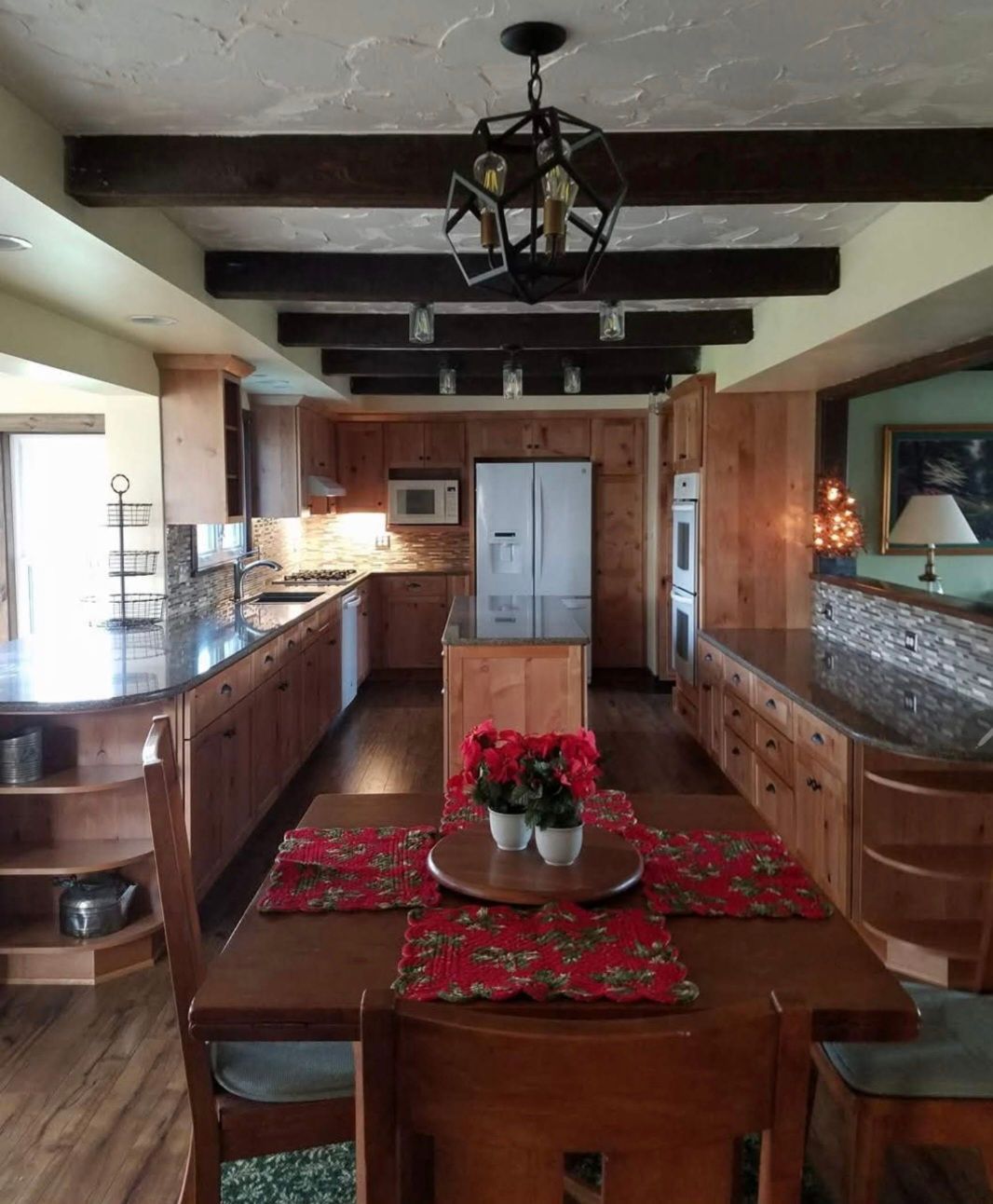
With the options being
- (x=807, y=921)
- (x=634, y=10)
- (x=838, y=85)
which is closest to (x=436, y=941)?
(x=807, y=921)

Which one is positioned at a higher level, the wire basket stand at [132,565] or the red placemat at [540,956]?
the wire basket stand at [132,565]

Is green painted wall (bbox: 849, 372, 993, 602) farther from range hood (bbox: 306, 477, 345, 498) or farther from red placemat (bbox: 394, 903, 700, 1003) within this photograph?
red placemat (bbox: 394, 903, 700, 1003)

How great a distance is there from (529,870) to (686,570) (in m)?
4.30

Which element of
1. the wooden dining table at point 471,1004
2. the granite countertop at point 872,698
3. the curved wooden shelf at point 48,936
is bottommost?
the curved wooden shelf at point 48,936

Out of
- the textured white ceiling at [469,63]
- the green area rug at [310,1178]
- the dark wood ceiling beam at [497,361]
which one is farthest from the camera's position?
the dark wood ceiling beam at [497,361]

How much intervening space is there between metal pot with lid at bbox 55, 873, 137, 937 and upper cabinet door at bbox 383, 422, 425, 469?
17.3ft

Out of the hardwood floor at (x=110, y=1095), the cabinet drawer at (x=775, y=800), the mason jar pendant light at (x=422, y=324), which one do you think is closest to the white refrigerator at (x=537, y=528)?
the cabinet drawer at (x=775, y=800)

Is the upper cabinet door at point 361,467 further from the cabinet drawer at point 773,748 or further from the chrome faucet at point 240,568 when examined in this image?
the cabinet drawer at point 773,748

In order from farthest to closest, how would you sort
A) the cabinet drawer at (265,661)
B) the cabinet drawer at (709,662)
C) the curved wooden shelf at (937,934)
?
1. the cabinet drawer at (709,662)
2. the cabinet drawer at (265,661)
3. the curved wooden shelf at (937,934)

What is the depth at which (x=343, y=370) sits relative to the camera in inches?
235

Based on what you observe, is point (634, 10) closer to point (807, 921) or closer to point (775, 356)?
point (807, 921)

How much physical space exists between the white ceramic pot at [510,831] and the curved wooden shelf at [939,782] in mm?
1425

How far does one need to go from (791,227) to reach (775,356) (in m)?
1.06

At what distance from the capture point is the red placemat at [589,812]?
2.09 meters
